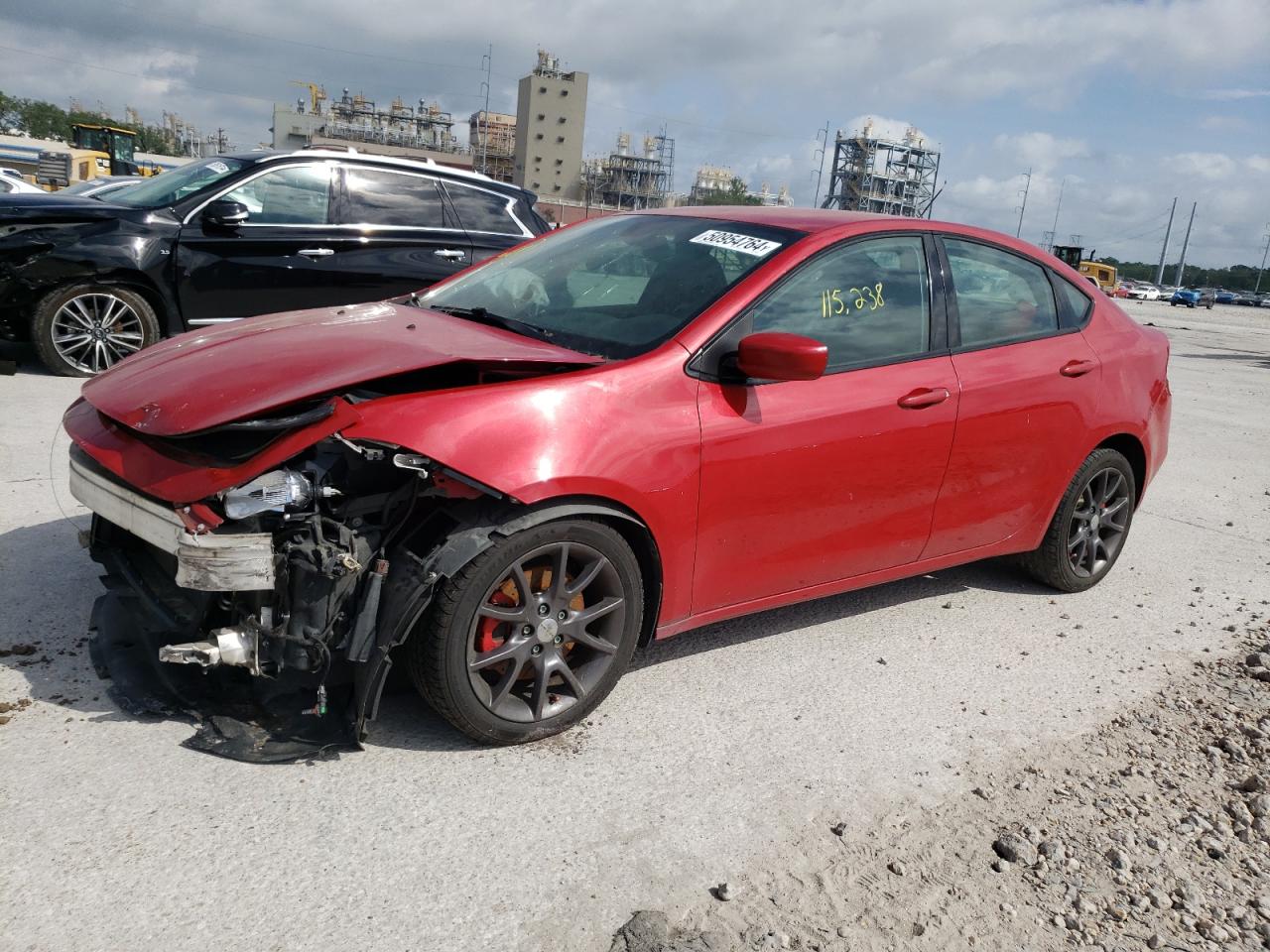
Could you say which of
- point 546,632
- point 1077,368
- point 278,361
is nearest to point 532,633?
point 546,632

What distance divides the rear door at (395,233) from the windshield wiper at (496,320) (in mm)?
4305

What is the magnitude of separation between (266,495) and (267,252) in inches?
221

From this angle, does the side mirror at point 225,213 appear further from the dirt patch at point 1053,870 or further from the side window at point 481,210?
the dirt patch at point 1053,870

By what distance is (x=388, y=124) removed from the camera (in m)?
138

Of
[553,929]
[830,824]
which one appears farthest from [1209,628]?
[553,929]

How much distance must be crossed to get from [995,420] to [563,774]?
2.30m

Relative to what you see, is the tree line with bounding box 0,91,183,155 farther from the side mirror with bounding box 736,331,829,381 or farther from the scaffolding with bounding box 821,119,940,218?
the side mirror with bounding box 736,331,829,381

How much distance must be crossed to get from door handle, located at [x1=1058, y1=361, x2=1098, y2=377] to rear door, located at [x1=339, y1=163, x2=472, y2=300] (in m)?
5.15

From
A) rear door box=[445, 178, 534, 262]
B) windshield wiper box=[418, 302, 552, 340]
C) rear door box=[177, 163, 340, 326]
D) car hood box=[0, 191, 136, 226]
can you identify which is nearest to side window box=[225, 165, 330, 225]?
rear door box=[177, 163, 340, 326]

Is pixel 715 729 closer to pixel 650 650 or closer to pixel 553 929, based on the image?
pixel 650 650

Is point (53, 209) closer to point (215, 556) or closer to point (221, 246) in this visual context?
point (221, 246)

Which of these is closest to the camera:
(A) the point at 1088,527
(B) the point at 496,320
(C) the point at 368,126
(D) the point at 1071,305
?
(B) the point at 496,320

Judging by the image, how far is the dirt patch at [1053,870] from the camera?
8.14 ft

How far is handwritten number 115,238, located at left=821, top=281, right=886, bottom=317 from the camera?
3758mm
